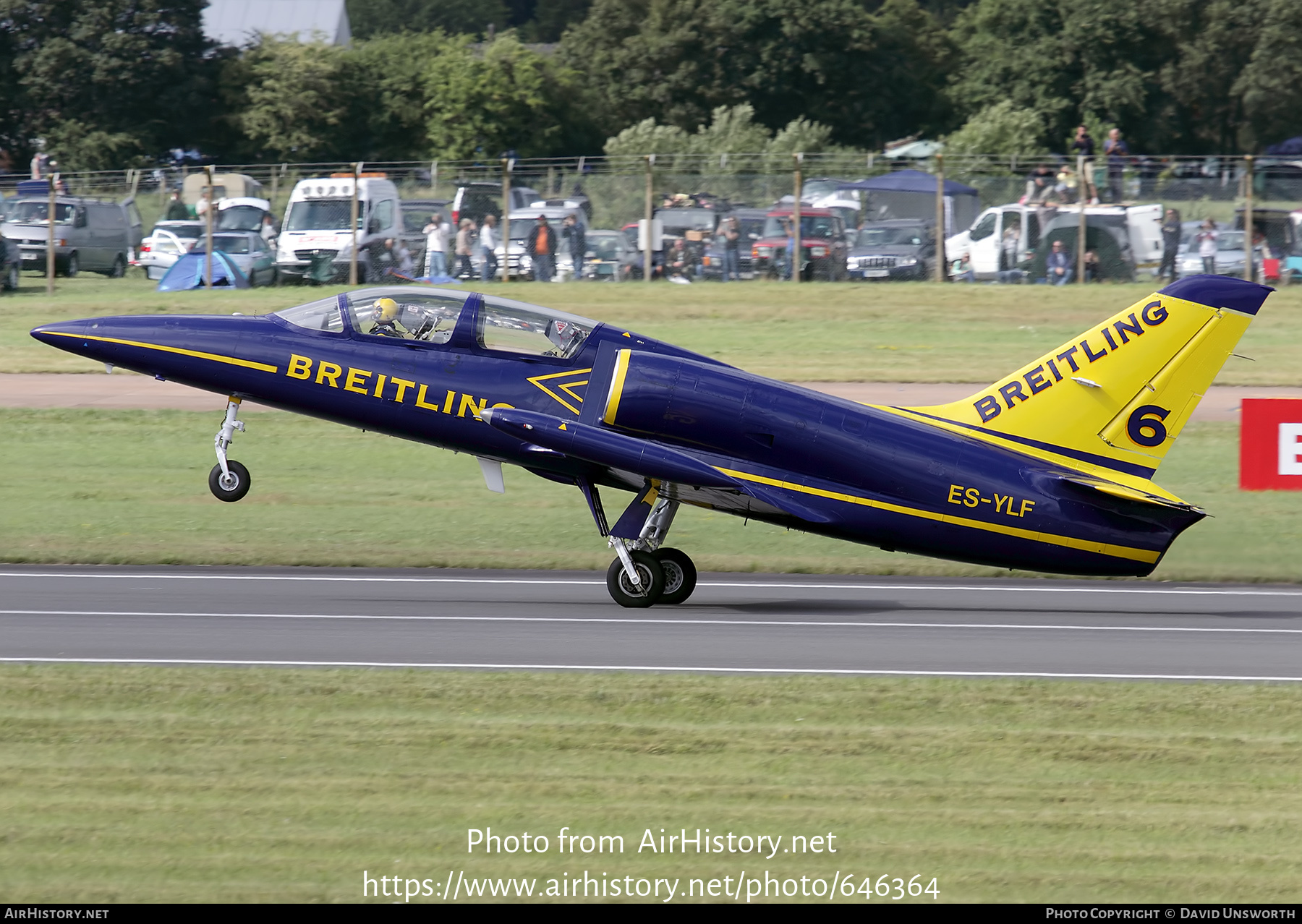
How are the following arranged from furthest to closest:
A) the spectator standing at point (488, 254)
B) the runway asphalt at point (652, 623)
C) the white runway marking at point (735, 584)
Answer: the spectator standing at point (488, 254) < the white runway marking at point (735, 584) < the runway asphalt at point (652, 623)

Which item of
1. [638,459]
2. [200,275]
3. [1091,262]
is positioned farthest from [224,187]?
[638,459]

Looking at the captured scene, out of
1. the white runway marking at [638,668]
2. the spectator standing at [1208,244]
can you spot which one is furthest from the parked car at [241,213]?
the white runway marking at [638,668]

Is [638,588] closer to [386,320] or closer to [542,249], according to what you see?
[386,320]

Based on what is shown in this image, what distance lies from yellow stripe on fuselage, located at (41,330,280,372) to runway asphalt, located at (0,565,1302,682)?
2365mm

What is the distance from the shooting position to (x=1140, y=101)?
7275cm

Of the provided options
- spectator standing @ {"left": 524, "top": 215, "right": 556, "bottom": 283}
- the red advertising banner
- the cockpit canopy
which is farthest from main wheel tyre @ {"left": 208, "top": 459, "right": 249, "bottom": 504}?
spectator standing @ {"left": 524, "top": 215, "right": 556, "bottom": 283}

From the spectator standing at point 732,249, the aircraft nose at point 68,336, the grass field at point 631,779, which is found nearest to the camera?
the grass field at point 631,779

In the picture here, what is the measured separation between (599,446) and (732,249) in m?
25.7

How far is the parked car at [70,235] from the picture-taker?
42906 millimetres

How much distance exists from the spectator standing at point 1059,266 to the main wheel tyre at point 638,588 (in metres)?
25.9

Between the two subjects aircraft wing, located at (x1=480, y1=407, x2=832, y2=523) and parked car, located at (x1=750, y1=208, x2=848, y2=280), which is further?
parked car, located at (x1=750, y1=208, x2=848, y2=280)

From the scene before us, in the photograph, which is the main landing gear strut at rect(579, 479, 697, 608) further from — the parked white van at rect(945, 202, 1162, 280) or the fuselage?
the parked white van at rect(945, 202, 1162, 280)

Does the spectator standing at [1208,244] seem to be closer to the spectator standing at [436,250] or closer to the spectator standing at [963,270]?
the spectator standing at [963,270]

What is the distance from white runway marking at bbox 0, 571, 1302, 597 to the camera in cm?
1792
